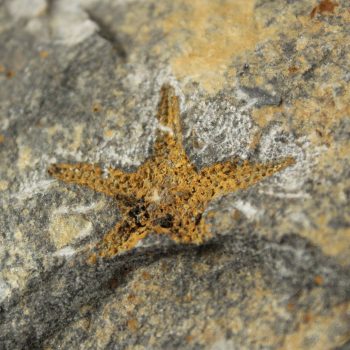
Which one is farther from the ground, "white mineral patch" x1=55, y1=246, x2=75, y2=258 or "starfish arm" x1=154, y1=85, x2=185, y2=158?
"starfish arm" x1=154, y1=85, x2=185, y2=158

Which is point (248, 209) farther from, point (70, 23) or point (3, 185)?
point (70, 23)

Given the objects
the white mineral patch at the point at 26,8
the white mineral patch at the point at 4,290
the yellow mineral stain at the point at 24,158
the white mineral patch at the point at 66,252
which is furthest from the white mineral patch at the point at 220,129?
the white mineral patch at the point at 26,8

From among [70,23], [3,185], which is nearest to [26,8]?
[70,23]

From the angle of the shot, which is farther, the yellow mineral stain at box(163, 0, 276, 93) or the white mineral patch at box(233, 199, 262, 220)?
the yellow mineral stain at box(163, 0, 276, 93)

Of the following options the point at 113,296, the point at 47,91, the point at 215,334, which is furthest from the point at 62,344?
the point at 47,91

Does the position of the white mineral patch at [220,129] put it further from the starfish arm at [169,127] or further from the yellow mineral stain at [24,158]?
the yellow mineral stain at [24,158]

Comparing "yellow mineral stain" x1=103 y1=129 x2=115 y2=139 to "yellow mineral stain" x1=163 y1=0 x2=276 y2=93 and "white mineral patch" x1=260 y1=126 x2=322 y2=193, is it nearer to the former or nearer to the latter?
"yellow mineral stain" x1=163 y1=0 x2=276 y2=93

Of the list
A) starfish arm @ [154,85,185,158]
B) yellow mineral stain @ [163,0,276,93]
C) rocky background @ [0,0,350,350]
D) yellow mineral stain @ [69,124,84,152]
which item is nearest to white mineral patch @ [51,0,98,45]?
rocky background @ [0,0,350,350]
